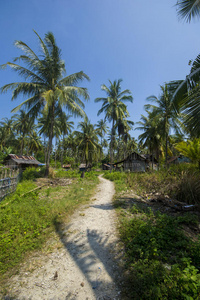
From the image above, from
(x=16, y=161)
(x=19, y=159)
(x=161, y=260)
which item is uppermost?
(x=19, y=159)

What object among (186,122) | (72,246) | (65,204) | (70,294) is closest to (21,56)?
(65,204)

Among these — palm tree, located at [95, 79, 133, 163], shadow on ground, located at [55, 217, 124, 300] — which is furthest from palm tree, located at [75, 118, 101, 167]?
shadow on ground, located at [55, 217, 124, 300]

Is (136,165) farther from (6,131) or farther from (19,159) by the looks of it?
(6,131)

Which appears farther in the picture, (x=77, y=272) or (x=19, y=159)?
(x=19, y=159)

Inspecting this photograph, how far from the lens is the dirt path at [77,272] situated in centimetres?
211

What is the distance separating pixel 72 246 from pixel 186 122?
15.3ft

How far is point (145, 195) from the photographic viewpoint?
23.6 feet

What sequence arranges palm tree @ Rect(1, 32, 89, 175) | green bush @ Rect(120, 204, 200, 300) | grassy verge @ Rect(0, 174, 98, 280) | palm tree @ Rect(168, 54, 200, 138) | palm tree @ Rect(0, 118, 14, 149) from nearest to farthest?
green bush @ Rect(120, 204, 200, 300) < grassy verge @ Rect(0, 174, 98, 280) < palm tree @ Rect(168, 54, 200, 138) < palm tree @ Rect(1, 32, 89, 175) < palm tree @ Rect(0, 118, 14, 149)

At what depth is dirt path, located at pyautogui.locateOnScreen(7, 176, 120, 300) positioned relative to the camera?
6.91 ft

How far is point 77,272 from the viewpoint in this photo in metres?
2.50

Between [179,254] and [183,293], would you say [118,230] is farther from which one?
[183,293]

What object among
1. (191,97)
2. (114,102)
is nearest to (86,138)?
(114,102)

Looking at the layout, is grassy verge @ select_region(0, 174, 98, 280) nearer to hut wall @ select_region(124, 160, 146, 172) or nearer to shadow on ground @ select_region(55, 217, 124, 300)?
shadow on ground @ select_region(55, 217, 124, 300)

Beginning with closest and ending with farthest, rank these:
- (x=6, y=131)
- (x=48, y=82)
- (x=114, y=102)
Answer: (x=48, y=82), (x=114, y=102), (x=6, y=131)
